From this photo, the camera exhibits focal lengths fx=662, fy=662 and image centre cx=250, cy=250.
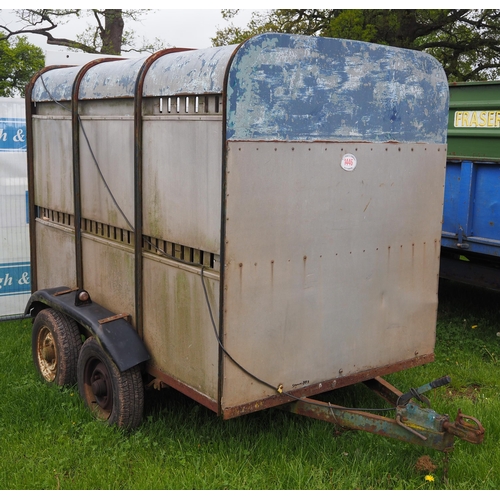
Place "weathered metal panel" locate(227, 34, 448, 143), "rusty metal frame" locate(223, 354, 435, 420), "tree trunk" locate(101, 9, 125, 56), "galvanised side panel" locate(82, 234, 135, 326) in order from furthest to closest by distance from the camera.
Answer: "tree trunk" locate(101, 9, 125, 56) < "galvanised side panel" locate(82, 234, 135, 326) < "rusty metal frame" locate(223, 354, 435, 420) < "weathered metal panel" locate(227, 34, 448, 143)

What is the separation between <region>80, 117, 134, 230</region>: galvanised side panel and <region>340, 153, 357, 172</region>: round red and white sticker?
144cm

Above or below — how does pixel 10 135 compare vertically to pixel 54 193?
above

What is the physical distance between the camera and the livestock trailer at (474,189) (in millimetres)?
6797

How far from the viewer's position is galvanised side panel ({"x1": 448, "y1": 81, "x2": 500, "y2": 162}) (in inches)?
271

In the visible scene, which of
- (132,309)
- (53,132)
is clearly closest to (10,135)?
(53,132)

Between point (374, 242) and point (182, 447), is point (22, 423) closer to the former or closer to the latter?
point (182, 447)

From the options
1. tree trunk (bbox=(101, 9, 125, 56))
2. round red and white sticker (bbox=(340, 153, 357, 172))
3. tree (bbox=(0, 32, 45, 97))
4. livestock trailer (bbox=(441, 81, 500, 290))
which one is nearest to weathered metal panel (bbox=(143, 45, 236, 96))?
round red and white sticker (bbox=(340, 153, 357, 172))

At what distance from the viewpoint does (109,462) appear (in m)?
4.07

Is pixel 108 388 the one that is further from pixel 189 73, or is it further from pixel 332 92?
pixel 332 92

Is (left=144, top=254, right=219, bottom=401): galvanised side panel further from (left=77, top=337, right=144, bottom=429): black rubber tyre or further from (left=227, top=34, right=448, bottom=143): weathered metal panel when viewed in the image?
(left=227, top=34, right=448, bottom=143): weathered metal panel

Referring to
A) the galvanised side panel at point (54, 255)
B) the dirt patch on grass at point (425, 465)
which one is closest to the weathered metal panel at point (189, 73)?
the galvanised side panel at point (54, 255)

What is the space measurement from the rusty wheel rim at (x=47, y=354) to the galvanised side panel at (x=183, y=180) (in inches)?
63.5

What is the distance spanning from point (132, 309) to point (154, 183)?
95cm

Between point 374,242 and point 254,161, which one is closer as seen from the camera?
point 254,161
